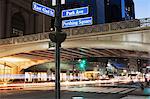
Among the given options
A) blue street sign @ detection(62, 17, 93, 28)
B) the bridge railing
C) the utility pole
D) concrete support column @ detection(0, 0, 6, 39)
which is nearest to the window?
concrete support column @ detection(0, 0, 6, 39)

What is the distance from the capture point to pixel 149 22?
29453 mm

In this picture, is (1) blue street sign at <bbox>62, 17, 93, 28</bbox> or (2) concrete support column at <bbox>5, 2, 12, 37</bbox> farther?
(2) concrete support column at <bbox>5, 2, 12, 37</bbox>

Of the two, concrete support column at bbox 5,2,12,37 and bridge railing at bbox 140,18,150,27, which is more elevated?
concrete support column at bbox 5,2,12,37

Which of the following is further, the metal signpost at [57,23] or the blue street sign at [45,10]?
the blue street sign at [45,10]

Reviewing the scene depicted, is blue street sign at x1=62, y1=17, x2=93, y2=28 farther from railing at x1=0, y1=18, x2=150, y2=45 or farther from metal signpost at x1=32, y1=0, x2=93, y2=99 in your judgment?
railing at x1=0, y1=18, x2=150, y2=45

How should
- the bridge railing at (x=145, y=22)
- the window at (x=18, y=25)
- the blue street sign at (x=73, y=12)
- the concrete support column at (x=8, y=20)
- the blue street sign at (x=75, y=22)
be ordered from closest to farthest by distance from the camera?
the blue street sign at (x=73, y=12) < the blue street sign at (x=75, y=22) < the bridge railing at (x=145, y=22) < the concrete support column at (x=8, y=20) < the window at (x=18, y=25)

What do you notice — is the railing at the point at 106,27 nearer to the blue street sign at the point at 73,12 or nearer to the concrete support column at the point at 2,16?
the blue street sign at the point at 73,12

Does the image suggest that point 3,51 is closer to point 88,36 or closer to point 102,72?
point 88,36

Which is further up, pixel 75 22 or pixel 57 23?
pixel 75 22

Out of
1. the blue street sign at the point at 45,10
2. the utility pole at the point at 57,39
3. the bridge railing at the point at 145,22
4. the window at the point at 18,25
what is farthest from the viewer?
the window at the point at 18,25

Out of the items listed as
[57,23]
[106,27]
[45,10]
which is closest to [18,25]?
[106,27]

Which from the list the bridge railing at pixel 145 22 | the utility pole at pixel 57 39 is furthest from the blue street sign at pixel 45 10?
the bridge railing at pixel 145 22

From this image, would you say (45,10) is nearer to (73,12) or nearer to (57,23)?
(57,23)

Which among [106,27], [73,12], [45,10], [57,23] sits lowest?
[57,23]
